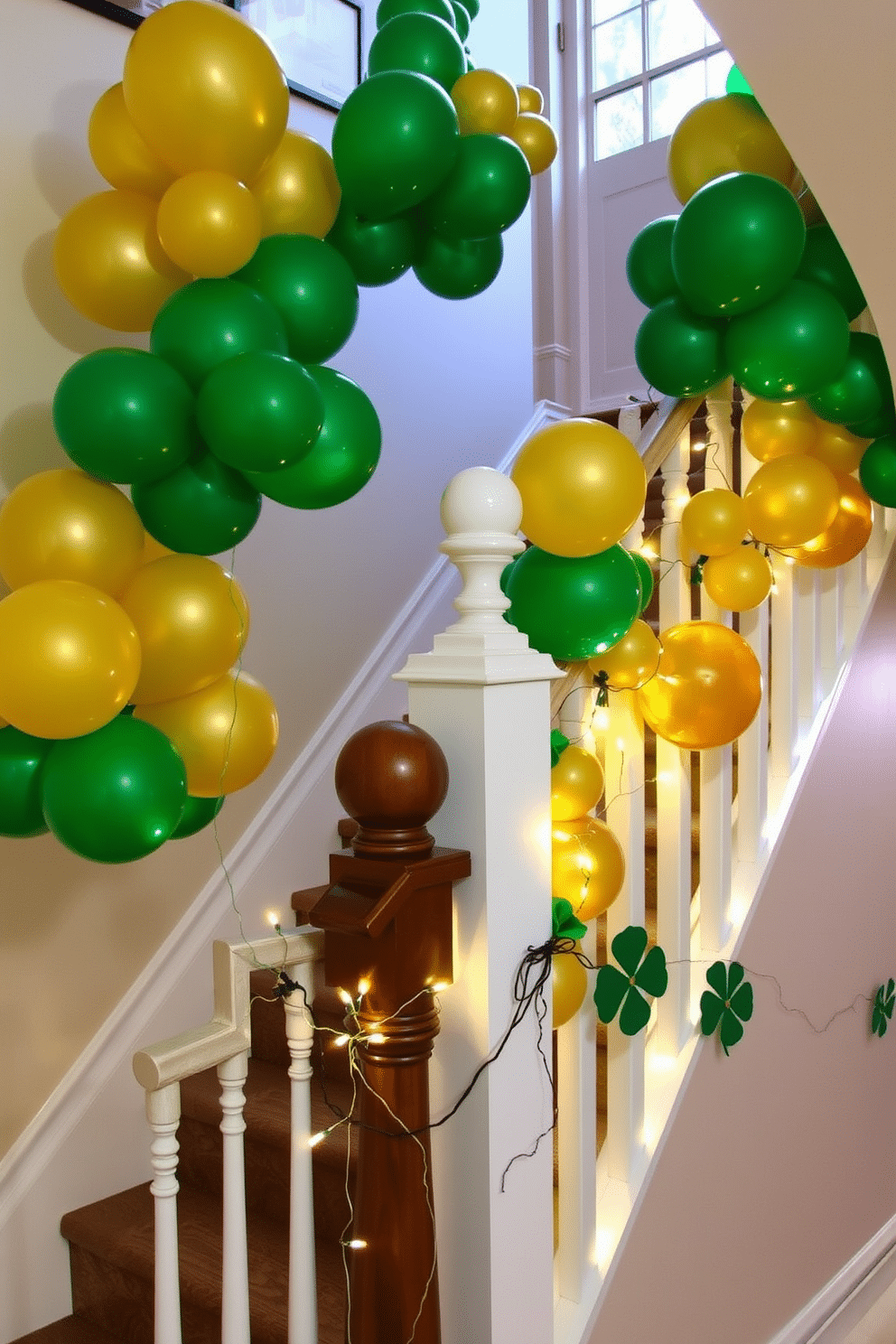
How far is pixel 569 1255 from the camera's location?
145 centimetres

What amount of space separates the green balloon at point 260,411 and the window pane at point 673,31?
13.0 feet

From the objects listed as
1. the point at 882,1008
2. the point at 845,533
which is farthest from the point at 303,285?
the point at 882,1008

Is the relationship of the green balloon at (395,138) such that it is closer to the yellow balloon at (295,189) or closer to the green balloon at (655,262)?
the yellow balloon at (295,189)

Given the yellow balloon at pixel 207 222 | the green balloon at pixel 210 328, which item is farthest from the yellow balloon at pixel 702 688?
the yellow balloon at pixel 207 222

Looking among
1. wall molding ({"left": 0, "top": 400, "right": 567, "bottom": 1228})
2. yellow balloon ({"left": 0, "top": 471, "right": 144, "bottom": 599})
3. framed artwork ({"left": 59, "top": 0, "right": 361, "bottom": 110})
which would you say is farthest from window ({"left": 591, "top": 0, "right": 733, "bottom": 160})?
yellow balloon ({"left": 0, "top": 471, "right": 144, "bottom": 599})

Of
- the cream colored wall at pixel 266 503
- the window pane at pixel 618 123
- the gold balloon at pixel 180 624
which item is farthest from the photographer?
the window pane at pixel 618 123

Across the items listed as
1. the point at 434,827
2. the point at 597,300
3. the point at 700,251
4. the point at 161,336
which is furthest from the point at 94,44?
the point at 597,300

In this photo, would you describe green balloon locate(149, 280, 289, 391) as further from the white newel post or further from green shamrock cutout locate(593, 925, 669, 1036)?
green shamrock cutout locate(593, 925, 669, 1036)

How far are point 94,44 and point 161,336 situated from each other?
1086 millimetres

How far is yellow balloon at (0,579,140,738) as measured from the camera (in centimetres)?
116

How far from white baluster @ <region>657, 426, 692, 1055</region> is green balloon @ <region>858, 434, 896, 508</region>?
0.34 metres

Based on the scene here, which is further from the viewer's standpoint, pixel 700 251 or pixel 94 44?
pixel 94 44

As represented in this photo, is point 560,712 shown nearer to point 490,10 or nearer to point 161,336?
point 161,336

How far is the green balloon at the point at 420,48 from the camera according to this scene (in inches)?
A: 61.2
